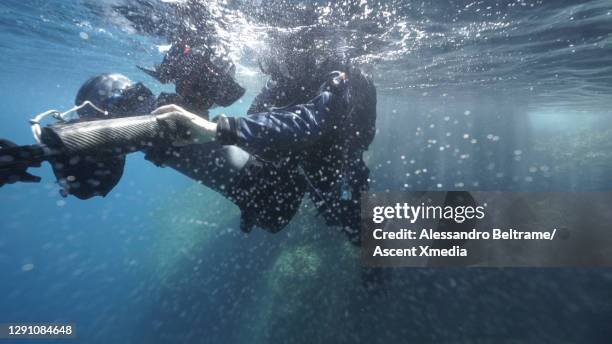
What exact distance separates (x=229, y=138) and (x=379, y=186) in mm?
16037

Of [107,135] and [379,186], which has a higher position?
[107,135]

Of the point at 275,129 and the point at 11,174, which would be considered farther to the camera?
the point at 275,129

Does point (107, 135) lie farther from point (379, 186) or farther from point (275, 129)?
point (379, 186)

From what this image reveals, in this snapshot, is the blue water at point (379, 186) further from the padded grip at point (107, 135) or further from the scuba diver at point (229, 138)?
the padded grip at point (107, 135)

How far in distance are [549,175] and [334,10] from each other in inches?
913

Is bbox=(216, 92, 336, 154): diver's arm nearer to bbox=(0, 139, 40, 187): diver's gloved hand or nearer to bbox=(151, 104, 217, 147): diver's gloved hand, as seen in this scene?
bbox=(151, 104, 217, 147): diver's gloved hand

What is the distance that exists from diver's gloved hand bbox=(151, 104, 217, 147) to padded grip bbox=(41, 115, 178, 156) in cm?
7

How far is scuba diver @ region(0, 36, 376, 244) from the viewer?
2.10 metres

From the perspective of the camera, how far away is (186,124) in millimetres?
2492

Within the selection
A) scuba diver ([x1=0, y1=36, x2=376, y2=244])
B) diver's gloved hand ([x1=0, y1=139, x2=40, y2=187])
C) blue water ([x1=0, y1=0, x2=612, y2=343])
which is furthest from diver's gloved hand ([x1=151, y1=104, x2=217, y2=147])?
blue water ([x1=0, y1=0, x2=612, y2=343])

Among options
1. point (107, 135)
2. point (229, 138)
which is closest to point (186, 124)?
point (229, 138)

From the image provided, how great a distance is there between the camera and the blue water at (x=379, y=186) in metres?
7.07

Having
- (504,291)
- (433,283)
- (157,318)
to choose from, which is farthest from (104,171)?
(157,318)

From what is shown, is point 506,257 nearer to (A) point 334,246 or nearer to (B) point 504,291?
(B) point 504,291
